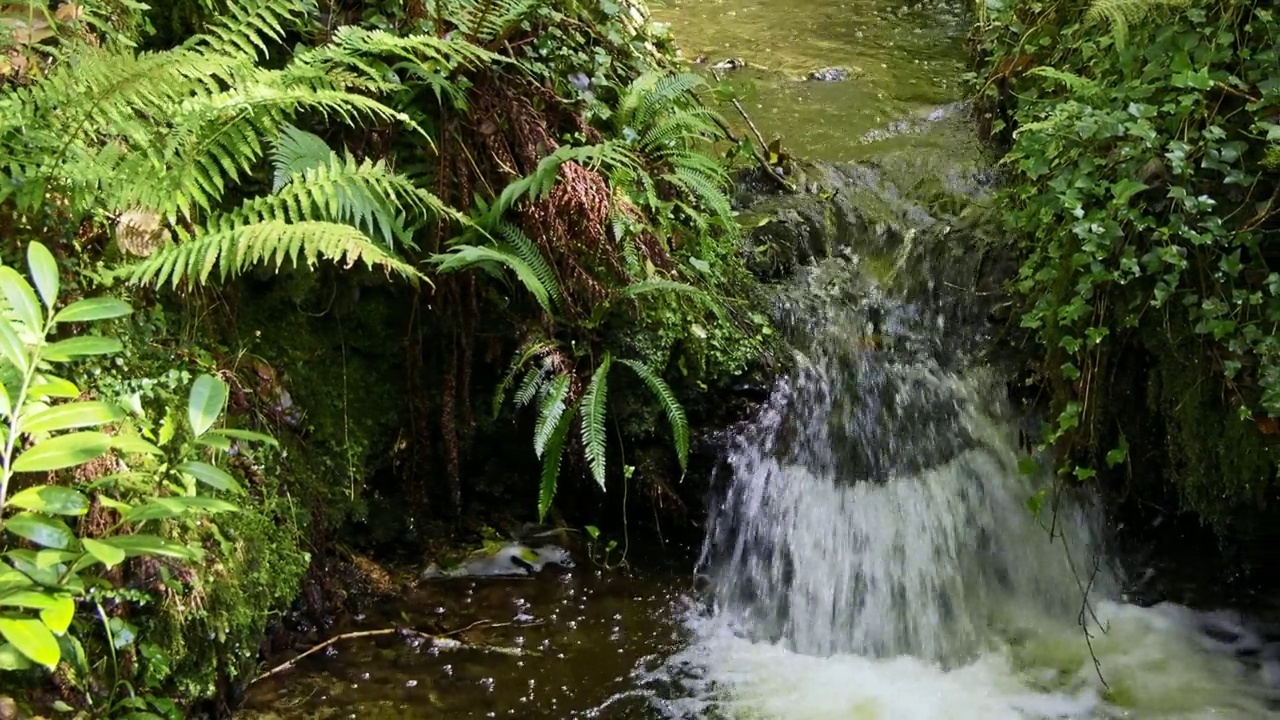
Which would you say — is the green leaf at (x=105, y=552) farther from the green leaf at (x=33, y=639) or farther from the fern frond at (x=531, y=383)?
the fern frond at (x=531, y=383)

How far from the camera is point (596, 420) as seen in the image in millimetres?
3324

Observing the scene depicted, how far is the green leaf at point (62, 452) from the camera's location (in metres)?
1.86

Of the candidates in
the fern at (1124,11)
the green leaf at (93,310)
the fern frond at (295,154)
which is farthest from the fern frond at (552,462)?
the fern at (1124,11)

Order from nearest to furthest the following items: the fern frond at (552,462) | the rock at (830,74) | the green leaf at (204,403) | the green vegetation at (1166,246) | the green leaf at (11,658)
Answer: the green leaf at (11,658) < the green leaf at (204,403) < the green vegetation at (1166,246) < the fern frond at (552,462) < the rock at (830,74)

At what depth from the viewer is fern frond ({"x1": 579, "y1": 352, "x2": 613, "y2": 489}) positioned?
325 cm

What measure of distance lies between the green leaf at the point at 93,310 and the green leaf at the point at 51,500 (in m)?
0.41

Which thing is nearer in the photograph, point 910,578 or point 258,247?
point 258,247

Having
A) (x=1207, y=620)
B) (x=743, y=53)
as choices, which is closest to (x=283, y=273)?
(x=1207, y=620)

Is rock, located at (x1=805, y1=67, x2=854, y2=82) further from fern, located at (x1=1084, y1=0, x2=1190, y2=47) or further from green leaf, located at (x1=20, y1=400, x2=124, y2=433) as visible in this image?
green leaf, located at (x1=20, y1=400, x2=124, y2=433)

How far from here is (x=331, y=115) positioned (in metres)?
3.37

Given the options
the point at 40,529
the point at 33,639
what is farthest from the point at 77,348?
the point at 33,639

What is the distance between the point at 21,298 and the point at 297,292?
134cm

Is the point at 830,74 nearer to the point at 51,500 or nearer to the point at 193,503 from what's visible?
the point at 193,503

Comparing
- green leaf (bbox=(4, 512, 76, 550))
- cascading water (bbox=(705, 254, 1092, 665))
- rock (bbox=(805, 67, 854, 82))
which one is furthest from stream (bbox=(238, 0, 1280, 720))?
rock (bbox=(805, 67, 854, 82))
